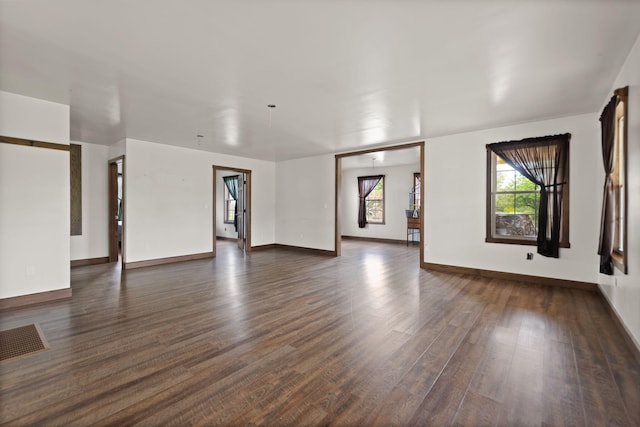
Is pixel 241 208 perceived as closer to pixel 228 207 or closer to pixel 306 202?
pixel 306 202

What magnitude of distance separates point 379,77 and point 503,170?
342 centimetres

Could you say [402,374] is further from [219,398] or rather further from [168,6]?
[168,6]

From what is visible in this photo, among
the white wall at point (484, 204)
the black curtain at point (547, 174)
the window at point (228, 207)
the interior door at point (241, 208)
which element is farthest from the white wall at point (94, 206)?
the black curtain at point (547, 174)

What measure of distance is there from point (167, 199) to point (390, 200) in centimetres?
705

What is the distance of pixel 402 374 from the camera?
2188 millimetres

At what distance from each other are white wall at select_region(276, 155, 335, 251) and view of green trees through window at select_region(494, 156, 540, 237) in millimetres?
3661

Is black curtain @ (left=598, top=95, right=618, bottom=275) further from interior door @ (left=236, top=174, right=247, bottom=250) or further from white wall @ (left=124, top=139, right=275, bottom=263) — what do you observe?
interior door @ (left=236, top=174, right=247, bottom=250)

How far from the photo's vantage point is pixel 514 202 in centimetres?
515

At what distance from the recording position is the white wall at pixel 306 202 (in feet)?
25.3

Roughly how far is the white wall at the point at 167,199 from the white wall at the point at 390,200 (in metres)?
4.84

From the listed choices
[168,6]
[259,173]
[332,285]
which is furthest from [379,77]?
[259,173]

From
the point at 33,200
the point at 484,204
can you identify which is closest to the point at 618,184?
the point at 484,204

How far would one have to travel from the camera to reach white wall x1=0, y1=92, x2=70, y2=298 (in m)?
3.59

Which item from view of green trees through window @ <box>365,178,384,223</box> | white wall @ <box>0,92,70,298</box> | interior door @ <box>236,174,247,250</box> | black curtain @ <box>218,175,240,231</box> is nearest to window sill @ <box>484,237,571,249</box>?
view of green trees through window @ <box>365,178,384,223</box>
